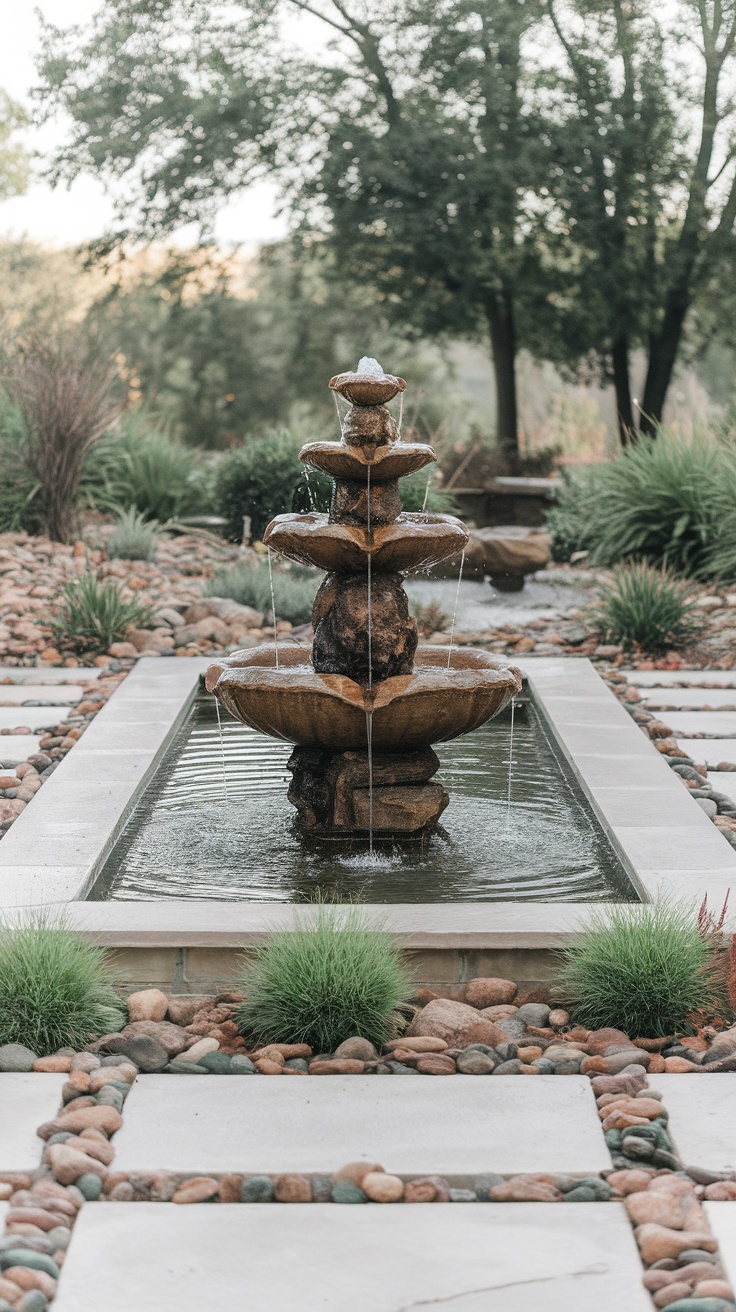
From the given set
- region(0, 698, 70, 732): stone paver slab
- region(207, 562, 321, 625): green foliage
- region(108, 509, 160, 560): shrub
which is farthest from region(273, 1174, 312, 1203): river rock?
region(108, 509, 160, 560): shrub

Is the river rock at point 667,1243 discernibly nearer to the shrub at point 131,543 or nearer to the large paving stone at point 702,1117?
the large paving stone at point 702,1117

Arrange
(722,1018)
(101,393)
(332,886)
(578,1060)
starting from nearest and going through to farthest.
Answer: (578,1060) → (722,1018) → (332,886) → (101,393)

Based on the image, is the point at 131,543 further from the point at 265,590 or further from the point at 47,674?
the point at 47,674

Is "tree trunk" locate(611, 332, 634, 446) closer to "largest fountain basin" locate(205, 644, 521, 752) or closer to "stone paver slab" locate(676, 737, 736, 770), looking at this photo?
"stone paver slab" locate(676, 737, 736, 770)

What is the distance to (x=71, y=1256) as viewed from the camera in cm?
222

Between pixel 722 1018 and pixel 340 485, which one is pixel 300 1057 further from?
pixel 340 485

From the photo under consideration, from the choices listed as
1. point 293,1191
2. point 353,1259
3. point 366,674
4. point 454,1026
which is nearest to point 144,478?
point 366,674

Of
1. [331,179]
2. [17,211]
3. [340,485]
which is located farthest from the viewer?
[17,211]

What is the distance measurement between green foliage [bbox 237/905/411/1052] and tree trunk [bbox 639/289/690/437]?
14425 millimetres

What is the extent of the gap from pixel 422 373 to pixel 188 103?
412 inches

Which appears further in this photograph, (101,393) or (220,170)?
(220,170)

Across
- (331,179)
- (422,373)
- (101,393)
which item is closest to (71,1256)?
(101,393)

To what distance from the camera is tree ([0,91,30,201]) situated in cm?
2100

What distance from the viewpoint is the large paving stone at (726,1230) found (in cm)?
218
